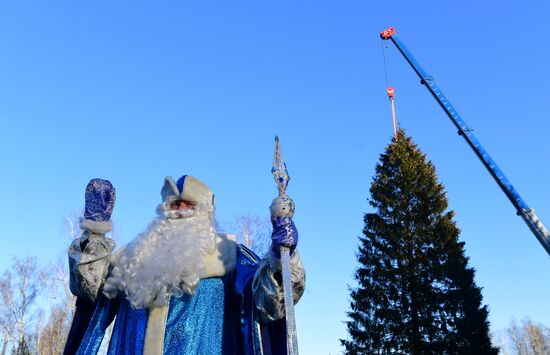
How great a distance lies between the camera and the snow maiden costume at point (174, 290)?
11.7 ft

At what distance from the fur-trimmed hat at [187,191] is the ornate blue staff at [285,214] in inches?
42.0

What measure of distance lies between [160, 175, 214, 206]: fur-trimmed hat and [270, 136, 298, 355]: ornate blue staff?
1068 mm

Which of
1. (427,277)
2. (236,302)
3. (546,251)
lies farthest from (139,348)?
(427,277)

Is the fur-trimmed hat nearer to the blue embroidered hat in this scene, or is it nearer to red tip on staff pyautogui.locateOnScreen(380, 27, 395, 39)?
the blue embroidered hat

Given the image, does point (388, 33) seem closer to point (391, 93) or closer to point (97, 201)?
point (391, 93)

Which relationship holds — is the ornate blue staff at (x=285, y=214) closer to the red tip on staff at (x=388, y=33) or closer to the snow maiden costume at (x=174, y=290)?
the snow maiden costume at (x=174, y=290)

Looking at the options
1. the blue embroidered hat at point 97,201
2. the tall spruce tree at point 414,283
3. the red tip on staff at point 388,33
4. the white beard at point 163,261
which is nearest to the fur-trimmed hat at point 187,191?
the white beard at point 163,261

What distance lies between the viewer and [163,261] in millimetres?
3871

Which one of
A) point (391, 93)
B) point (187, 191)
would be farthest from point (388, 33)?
point (187, 191)

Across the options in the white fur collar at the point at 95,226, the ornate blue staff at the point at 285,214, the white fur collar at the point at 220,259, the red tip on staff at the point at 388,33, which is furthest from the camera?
the red tip on staff at the point at 388,33

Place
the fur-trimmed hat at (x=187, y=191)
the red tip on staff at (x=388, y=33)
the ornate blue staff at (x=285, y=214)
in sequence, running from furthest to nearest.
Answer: the red tip on staff at (x=388, y=33) → the fur-trimmed hat at (x=187, y=191) → the ornate blue staff at (x=285, y=214)

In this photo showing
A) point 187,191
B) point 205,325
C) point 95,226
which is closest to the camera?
point 95,226

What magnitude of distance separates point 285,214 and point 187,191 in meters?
1.24

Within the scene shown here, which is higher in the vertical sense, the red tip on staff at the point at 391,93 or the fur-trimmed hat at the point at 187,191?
the red tip on staff at the point at 391,93
